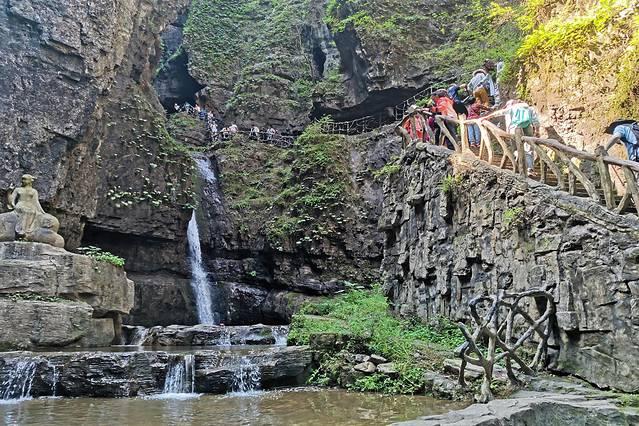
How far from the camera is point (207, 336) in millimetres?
15273

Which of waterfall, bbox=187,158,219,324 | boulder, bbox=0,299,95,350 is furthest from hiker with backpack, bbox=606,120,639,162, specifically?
waterfall, bbox=187,158,219,324

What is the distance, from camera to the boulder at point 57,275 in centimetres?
1185

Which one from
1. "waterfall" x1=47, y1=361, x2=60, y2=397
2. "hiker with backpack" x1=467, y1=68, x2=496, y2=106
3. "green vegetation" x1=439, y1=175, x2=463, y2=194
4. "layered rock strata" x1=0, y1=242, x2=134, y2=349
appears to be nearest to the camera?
"waterfall" x1=47, y1=361, x2=60, y2=397

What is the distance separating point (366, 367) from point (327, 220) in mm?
12447

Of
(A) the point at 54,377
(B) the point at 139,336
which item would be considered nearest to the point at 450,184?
(A) the point at 54,377

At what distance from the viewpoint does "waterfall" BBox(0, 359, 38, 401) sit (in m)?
8.86

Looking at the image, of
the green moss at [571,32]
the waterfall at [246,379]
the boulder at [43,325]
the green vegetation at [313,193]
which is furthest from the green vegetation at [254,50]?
the waterfall at [246,379]

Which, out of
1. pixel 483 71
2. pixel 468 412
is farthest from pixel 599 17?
pixel 468 412

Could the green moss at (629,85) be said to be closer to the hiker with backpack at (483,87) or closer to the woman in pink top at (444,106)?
the hiker with backpack at (483,87)

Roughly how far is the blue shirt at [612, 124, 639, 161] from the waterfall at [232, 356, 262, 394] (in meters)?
7.25

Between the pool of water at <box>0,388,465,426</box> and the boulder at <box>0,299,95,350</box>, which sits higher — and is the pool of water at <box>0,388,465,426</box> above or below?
below

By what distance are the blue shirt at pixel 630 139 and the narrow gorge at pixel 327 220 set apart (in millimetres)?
39

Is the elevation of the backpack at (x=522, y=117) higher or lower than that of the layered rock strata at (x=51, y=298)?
higher

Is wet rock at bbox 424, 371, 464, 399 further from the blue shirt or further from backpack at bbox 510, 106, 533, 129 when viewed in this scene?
backpack at bbox 510, 106, 533, 129
